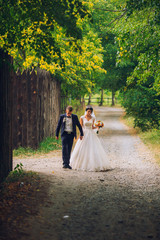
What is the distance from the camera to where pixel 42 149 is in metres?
12.4

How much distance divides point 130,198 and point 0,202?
2.43m

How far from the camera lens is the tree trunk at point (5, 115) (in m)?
6.84

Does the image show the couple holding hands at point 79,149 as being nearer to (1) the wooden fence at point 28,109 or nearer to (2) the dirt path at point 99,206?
(2) the dirt path at point 99,206

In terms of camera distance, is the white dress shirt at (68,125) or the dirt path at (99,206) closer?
the dirt path at (99,206)

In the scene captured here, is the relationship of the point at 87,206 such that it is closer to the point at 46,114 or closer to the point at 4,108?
the point at 4,108

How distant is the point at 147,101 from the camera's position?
18.4 metres

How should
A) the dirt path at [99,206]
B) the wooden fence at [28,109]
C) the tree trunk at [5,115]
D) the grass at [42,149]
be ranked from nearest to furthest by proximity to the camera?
the dirt path at [99,206] → the tree trunk at [5,115] → the grass at [42,149] → the wooden fence at [28,109]

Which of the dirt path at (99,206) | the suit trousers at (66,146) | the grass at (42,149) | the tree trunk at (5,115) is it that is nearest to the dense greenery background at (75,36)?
the tree trunk at (5,115)

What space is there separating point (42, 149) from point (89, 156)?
3.35 meters

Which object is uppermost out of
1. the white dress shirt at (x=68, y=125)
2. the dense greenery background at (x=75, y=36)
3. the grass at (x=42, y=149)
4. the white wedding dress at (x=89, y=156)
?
the dense greenery background at (x=75, y=36)

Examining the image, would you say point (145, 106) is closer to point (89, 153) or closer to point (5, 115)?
point (89, 153)

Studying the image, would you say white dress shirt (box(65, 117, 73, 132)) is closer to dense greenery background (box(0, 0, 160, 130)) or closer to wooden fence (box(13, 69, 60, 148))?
dense greenery background (box(0, 0, 160, 130))

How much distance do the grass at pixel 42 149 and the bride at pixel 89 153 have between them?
2575 millimetres

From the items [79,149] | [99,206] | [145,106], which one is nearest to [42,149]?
[79,149]
